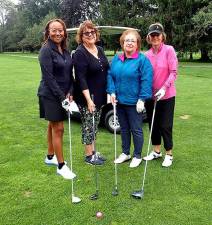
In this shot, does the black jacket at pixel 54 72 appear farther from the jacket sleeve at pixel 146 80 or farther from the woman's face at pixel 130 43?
the jacket sleeve at pixel 146 80

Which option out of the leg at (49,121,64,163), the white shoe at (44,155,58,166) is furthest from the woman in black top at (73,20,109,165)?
the white shoe at (44,155,58,166)

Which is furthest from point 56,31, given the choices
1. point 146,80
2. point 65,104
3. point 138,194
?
point 138,194

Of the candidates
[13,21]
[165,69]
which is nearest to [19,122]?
[165,69]

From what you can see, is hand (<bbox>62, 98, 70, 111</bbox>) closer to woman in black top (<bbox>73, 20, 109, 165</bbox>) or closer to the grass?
woman in black top (<bbox>73, 20, 109, 165</bbox>)

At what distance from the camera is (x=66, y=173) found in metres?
5.17

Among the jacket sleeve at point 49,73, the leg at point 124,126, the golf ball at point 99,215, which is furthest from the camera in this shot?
the leg at point 124,126

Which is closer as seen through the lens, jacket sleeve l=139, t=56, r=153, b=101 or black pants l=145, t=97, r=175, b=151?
jacket sleeve l=139, t=56, r=153, b=101

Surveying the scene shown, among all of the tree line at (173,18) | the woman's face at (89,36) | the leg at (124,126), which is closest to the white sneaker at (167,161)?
the leg at (124,126)

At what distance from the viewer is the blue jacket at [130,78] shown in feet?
16.8

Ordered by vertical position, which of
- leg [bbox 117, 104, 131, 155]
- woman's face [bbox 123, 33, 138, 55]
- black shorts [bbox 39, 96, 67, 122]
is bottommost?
leg [bbox 117, 104, 131, 155]

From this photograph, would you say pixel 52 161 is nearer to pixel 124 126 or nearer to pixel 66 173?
pixel 66 173

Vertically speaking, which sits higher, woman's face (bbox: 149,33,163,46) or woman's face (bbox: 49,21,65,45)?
woman's face (bbox: 49,21,65,45)

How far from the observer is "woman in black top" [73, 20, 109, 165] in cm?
515

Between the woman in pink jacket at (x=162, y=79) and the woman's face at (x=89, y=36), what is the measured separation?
737 millimetres
